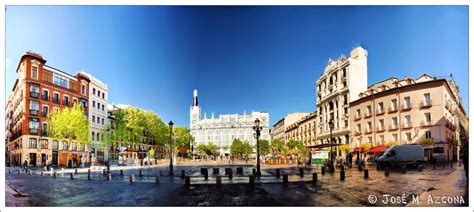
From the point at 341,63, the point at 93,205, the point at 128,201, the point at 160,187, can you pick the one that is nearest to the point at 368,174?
the point at 341,63

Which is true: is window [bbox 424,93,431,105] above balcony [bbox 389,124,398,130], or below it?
above

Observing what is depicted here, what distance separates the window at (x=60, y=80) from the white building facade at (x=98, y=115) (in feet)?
2.05

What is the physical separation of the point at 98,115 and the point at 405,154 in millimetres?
7967

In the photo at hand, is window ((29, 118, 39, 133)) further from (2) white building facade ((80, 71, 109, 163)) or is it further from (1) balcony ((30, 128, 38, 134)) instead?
(2) white building facade ((80, 71, 109, 163))

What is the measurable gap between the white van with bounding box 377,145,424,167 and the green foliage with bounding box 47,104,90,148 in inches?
313

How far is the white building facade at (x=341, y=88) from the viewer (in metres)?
7.48

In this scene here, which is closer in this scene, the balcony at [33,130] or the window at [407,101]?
the window at [407,101]

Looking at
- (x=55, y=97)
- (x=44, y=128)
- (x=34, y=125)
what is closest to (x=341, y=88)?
(x=55, y=97)

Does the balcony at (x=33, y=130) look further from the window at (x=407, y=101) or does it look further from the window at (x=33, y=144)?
the window at (x=407, y=101)

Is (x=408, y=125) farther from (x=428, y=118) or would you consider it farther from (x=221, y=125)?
(x=221, y=125)

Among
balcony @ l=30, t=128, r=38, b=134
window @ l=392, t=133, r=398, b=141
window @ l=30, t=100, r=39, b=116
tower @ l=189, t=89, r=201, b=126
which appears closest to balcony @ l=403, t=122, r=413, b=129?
window @ l=392, t=133, r=398, b=141

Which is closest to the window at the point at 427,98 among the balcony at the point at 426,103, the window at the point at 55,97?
the balcony at the point at 426,103

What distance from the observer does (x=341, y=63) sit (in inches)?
304

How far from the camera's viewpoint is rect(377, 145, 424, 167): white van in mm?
6996
